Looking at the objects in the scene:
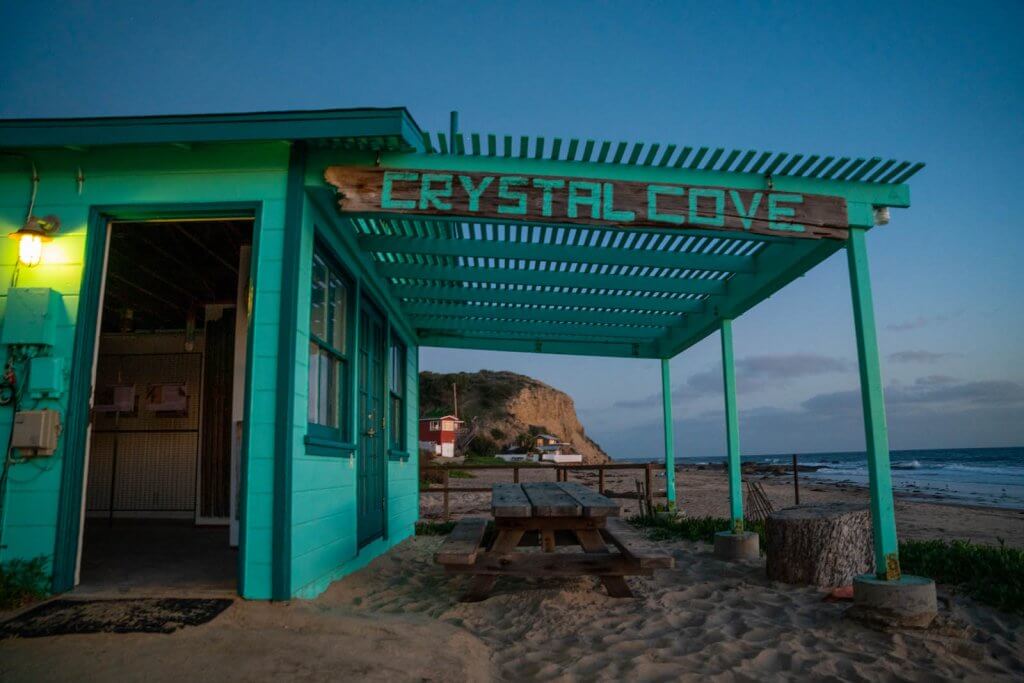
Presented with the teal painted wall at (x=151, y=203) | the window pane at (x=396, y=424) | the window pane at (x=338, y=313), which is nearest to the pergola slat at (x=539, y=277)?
the window pane at (x=338, y=313)

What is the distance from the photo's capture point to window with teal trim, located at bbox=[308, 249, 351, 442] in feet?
14.8

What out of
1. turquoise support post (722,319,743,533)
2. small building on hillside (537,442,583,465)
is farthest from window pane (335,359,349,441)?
small building on hillside (537,442,583,465)

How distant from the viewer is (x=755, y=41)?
7.59 m

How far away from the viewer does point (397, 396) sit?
26.9 ft

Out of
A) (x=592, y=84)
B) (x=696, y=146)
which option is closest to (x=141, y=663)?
(x=696, y=146)

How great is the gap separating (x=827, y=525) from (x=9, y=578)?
569 cm

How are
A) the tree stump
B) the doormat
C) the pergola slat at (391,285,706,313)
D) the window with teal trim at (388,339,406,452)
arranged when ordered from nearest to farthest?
the doormat → the tree stump → the pergola slat at (391,285,706,313) → the window with teal trim at (388,339,406,452)

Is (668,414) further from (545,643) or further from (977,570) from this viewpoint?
(545,643)

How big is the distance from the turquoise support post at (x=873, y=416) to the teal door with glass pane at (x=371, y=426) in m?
4.16

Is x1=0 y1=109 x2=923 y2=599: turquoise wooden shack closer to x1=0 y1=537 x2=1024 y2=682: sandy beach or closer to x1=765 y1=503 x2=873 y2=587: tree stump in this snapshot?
x1=0 y1=537 x2=1024 y2=682: sandy beach

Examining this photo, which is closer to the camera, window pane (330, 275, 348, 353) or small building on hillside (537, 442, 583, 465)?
window pane (330, 275, 348, 353)

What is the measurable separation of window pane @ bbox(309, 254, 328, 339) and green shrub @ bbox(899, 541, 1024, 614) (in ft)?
16.5

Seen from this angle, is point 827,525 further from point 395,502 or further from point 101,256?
point 101,256

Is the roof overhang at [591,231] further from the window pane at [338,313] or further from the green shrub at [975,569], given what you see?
the green shrub at [975,569]
